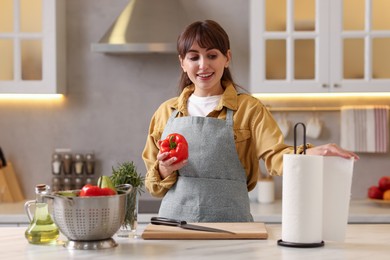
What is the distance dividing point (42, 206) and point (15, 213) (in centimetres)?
193

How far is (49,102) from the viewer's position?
4719mm

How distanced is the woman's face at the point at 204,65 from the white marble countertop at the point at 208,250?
73 centimetres

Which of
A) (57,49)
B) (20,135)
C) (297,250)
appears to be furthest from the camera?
(20,135)

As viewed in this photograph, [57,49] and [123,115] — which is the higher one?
[57,49]

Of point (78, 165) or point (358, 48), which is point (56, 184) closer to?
point (78, 165)

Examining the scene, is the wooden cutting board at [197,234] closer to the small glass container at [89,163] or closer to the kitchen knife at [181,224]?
the kitchen knife at [181,224]

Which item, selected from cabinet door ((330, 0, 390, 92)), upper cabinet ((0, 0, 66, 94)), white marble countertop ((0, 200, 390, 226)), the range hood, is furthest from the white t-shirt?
upper cabinet ((0, 0, 66, 94))

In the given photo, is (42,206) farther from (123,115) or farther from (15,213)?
(123,115)

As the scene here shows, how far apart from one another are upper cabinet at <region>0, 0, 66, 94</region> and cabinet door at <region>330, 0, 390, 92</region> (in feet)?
5.13

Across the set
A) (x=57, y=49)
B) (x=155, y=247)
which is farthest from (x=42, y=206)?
(x=57, y=49)

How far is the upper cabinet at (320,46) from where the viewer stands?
4.30 metres

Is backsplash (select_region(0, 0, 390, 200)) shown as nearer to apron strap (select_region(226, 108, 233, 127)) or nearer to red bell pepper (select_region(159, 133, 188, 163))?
apron strap (select_region(226, 108, 233, 127))

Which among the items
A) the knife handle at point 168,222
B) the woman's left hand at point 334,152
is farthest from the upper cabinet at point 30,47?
the woman's left hand at point 334,152

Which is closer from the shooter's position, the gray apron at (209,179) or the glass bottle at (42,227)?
the glass bottle at (42,227)
